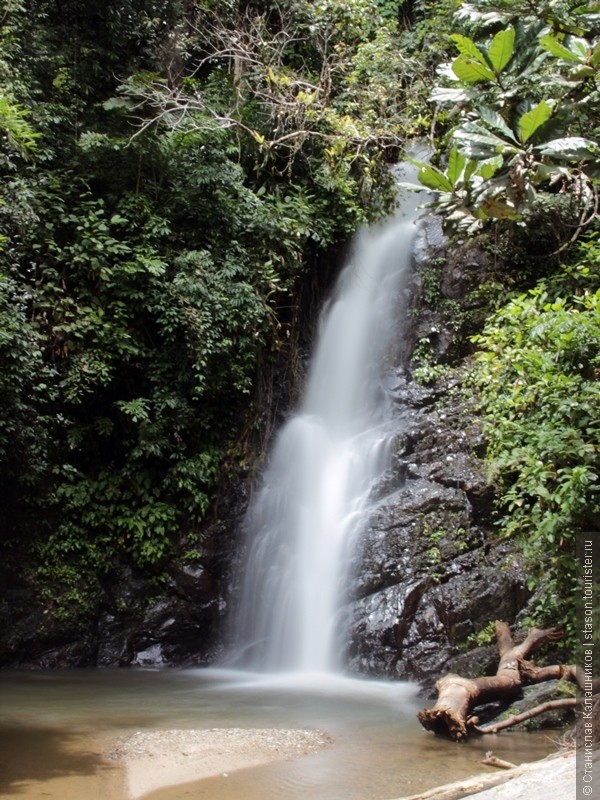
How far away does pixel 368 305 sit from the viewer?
1261 centimetres

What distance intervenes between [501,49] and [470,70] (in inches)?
9.5

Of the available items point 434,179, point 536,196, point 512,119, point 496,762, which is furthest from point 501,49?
point 496,762

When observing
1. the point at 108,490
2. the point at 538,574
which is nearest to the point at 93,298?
the point at 108,490

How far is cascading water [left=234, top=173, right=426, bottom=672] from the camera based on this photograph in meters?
9.33

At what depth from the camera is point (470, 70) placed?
5281 millimetres

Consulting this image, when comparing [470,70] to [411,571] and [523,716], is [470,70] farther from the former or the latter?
[411,571]

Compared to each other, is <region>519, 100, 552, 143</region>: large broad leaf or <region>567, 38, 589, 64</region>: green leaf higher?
<region>567, 38, 589, 64</region>: green leaf

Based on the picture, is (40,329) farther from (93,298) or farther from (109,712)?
(109,712)

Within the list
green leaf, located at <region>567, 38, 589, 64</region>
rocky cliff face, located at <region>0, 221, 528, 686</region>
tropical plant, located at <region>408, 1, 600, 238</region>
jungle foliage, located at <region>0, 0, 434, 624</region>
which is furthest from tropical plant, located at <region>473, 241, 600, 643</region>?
jungle foliage, located at <region>0, 0, 434, 624</region>

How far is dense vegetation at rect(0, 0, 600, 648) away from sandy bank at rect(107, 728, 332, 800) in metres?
3.45

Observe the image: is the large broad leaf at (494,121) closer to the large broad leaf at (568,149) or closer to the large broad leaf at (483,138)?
the large broad leaf at (483,138)

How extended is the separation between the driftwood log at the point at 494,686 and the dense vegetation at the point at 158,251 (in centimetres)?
142

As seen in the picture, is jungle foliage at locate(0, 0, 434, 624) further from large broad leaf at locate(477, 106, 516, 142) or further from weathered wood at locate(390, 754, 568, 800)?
weathered wood at locate(390, 754, 568, 800)

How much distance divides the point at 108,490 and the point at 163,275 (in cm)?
310
